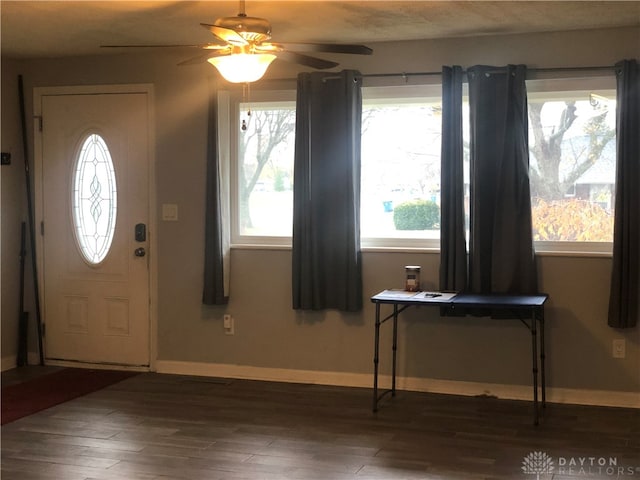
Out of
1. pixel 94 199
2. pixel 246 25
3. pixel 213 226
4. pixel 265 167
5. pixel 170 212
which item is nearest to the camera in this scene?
pixel 246 25

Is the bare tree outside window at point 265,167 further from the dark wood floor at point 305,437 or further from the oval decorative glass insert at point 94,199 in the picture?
the dark wood floor at point 305,437

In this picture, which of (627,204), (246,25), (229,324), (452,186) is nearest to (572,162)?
(627,204)

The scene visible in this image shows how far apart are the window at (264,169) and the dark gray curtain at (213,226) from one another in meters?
0.16

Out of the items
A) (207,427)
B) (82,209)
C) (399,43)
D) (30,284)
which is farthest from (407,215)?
(30,284)

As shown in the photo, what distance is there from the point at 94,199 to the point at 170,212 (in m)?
0.64

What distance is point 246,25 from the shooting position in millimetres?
3467

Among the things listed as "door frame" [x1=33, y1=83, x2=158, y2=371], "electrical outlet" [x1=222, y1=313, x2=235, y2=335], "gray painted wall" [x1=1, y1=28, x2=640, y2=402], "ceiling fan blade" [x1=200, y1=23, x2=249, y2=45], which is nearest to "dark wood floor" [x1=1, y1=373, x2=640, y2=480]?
"gray painted wall" [x1=1, y1=28, x2=640, y2=402]

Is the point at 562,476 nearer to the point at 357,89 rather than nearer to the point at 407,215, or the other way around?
the point at 407,215

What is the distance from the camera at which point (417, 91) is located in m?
5.12

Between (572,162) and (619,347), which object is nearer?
(619,347)

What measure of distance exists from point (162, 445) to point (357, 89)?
2540 millimetres

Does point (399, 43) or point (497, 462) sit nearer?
point (497, 462)

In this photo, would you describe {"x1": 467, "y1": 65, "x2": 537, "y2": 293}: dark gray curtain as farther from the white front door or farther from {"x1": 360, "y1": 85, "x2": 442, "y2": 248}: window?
the white front door

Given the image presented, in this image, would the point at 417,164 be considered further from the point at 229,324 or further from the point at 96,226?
the point at 96,226
